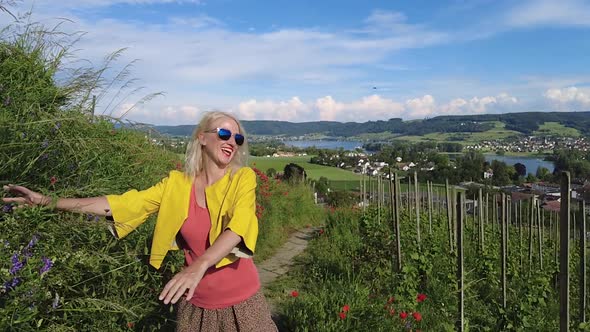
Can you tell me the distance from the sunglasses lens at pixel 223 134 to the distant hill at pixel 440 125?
9226 centimetres

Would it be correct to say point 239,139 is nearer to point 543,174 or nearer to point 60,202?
point 60,202

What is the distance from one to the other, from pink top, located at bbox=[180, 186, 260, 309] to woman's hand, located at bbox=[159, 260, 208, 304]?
49 centimetres

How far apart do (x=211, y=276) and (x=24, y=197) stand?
0.86 metres

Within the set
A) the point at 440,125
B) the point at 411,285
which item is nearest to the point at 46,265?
the point at 411,285

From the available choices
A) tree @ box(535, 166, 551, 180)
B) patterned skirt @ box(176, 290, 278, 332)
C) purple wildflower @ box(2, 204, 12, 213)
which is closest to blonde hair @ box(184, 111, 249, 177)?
patterned skirt @ box(176, 290, 278, 332)

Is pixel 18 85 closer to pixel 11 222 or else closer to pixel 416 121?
pixel 11 222

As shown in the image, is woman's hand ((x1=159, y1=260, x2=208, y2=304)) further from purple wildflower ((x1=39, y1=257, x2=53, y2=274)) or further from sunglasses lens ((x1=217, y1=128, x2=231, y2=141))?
sunglasses lens ((x1=217, y1=128, x2=231, y2=141))

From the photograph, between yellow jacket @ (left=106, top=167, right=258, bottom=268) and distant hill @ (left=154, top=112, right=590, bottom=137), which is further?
distant hill @ (left=154, top=112, right=590, bottom=137)

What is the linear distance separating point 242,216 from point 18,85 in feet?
4.55

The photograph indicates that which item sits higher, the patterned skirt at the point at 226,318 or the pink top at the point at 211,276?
the pink top at the point at 211,276

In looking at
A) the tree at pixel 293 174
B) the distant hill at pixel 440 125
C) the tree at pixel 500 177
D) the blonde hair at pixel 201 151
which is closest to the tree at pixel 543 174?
the tree at pixel 500 177

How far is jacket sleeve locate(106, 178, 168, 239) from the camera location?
7.18 ft

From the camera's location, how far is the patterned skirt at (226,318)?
7.09 feet

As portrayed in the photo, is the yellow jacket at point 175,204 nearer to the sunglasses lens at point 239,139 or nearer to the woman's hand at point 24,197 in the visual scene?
the sunglasses lens at point 239,139
